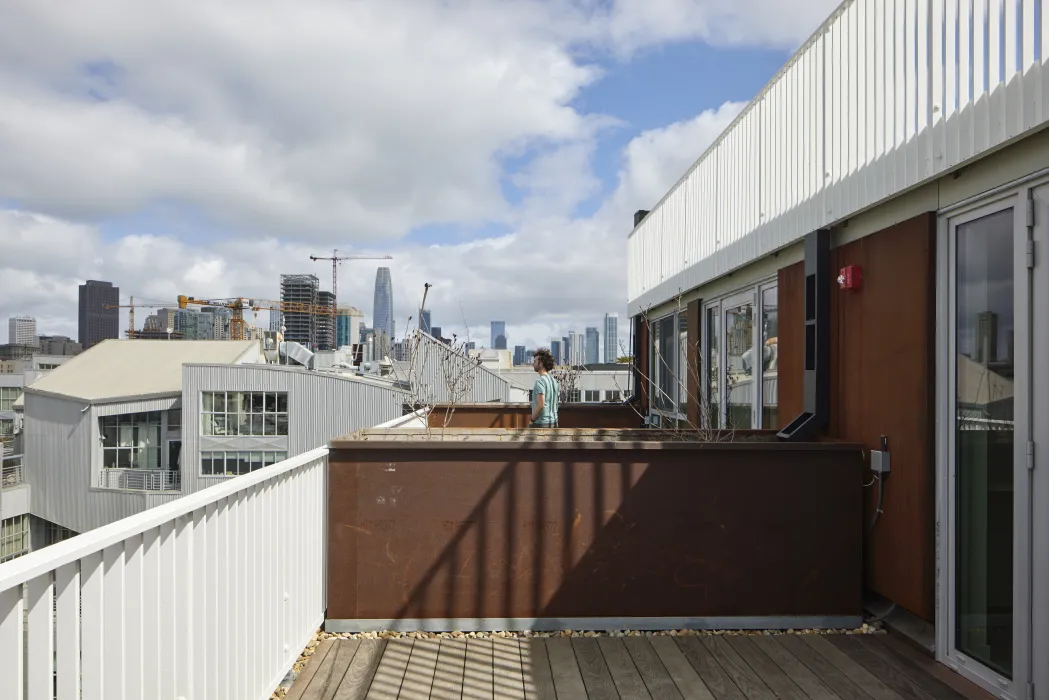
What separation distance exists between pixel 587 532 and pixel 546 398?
2.14 m

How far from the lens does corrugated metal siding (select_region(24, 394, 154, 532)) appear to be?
3139 cm

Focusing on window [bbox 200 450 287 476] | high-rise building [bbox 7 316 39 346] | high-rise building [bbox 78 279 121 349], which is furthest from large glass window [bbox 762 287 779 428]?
high-rise building [bbox 7 316 39 346]

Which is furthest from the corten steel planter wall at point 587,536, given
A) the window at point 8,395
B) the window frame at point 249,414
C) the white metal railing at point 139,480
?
the window at point 8,395

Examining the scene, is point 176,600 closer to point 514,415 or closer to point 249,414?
point 514,415

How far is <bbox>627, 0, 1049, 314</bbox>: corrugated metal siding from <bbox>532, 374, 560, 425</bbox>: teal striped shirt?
1.79 meters

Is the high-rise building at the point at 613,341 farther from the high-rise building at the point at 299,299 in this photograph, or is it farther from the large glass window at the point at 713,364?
the high-rise building at the point at 299,299

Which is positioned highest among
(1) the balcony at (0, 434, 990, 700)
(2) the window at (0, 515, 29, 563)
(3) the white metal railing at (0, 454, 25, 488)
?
(1) the balcony at (0, 434, 990, 700)

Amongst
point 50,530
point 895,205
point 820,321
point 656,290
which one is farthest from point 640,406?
point 50,530

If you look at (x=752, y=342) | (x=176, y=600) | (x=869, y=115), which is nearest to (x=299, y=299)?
(x=752, y=342)

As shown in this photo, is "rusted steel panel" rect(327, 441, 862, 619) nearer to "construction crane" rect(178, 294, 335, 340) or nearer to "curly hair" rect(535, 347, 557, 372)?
"curly hair" rect(535, 347, 557, 372)

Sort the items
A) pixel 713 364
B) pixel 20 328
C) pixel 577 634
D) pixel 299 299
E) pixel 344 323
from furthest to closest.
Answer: pixel 20 328
pixel 344 323
pixel 299 299
pixel 713 364
pixel 577 634

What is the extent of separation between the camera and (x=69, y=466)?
32.0m

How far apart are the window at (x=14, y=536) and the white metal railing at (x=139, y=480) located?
6944mm

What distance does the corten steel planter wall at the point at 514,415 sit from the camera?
24.6ft
